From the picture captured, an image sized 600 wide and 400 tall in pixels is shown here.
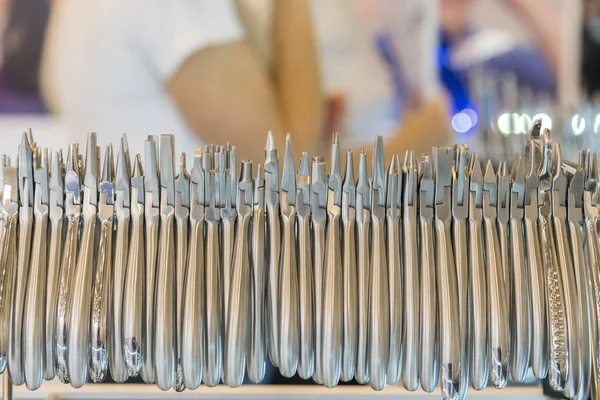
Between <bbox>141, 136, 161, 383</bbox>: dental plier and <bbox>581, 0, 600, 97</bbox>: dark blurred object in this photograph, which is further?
<bbox>581, 0, 600, 97</bbox>: dark blurred object

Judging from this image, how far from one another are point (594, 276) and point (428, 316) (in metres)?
0.12

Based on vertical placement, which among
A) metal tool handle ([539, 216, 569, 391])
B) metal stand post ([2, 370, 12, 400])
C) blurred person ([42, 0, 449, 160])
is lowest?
metal stand post ([2, 370, 12, 400])

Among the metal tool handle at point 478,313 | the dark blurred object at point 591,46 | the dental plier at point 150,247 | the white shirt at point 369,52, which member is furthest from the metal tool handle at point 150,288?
the dark blurred object at point 591,46

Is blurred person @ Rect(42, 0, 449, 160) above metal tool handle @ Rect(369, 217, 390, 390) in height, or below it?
above

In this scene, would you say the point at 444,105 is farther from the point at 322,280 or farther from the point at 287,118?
the point at 322,280

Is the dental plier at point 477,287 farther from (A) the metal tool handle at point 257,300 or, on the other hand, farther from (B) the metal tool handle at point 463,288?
(A) the metal tool handle at point 257,300

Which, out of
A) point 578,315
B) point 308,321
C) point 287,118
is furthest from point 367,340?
point 287,118

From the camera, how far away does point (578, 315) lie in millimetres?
380

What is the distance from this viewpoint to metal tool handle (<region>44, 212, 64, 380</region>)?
1.25 feet

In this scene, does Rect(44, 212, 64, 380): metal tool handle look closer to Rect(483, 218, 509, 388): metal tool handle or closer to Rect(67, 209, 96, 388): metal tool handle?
Rect(67, 209, 96, 388): metal tool handle

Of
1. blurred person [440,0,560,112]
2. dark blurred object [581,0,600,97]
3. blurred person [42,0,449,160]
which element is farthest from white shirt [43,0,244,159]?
dark blurred object [581,0,600,97]

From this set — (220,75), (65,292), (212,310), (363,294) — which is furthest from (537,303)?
(220,75)

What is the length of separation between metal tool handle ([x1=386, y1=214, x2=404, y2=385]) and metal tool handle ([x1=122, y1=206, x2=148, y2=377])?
0.54ft

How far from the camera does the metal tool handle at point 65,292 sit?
38 cm
